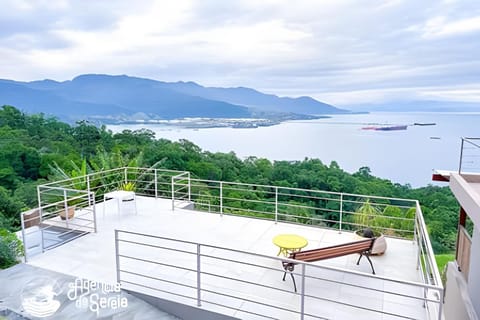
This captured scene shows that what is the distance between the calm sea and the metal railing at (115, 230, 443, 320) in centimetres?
1294

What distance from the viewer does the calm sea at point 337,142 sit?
17.5 meters

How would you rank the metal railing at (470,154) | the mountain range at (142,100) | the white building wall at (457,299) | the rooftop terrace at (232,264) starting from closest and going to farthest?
the rooftop terrace at (232,264)
the white building wall at (457,299)
the metal railing at (470,154)
the mountain range at (142,100)

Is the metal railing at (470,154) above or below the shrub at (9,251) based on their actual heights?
above

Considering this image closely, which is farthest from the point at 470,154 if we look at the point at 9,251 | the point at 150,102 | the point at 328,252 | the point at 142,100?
the point at 142,100

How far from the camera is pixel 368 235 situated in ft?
18.0

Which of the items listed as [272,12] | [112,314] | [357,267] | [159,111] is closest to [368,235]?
[357,267]

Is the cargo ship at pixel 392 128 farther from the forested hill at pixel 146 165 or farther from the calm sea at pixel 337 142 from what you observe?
the forested hill at pixel 146 165

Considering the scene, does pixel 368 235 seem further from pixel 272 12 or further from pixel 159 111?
pixel 159 111

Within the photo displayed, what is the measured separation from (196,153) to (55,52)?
858cm

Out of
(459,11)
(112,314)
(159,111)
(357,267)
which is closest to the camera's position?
(112,314)

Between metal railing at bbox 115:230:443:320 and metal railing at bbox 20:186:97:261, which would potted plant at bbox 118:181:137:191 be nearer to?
metal railing at bbox 20:186:97:261

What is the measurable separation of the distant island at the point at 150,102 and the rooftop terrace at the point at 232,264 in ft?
49.9

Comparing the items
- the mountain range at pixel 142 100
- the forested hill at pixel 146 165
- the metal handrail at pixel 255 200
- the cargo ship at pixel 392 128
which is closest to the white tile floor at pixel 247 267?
the metal handrail at pixel 255 200

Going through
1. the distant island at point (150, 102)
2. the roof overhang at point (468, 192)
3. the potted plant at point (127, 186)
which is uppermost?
the distant island at point (150, 102)
